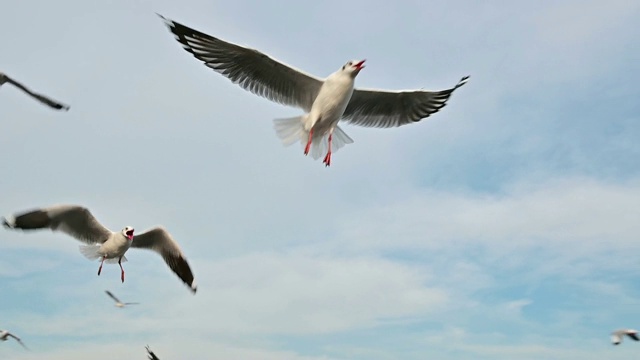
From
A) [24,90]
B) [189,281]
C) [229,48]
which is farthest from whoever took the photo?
[189,281]

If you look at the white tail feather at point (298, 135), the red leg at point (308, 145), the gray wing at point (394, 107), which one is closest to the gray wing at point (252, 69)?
the white tail feather at point (298, 135)

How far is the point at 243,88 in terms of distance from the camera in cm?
920

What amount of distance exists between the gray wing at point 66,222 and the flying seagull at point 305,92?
2887 millimetres

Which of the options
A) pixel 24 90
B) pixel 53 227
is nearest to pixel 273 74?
pixel 24 90

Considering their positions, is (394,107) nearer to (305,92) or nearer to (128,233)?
(305,92)

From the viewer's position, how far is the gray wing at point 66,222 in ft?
32.6

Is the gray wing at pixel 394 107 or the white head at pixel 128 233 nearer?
the gray wing at pixel 394 107

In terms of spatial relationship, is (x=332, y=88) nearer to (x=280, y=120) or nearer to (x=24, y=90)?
(x=280, y=120)

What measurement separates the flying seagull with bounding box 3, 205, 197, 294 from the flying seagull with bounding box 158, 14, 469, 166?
2827 millimetres

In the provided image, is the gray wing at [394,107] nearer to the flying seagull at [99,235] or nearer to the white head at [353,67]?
the white head at [353,67]

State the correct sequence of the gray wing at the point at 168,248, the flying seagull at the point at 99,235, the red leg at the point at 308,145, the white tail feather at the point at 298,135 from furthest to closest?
1. the gray wing at the point at 168,248
2. the flying seagull at the point at 99,235
3. the white tail feather at the point at 298,135
4. the red leg at the point at 308,145

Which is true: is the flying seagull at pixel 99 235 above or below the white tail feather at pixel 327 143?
below

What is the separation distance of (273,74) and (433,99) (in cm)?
207

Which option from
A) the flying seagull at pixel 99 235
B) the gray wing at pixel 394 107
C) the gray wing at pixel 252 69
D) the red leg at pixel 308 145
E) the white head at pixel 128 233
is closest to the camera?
the gray wing at pixel 252 69
